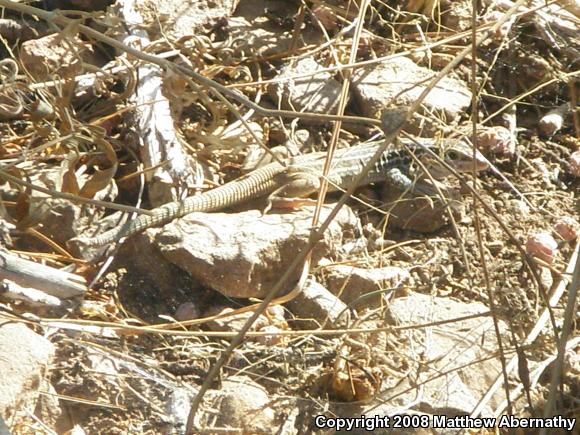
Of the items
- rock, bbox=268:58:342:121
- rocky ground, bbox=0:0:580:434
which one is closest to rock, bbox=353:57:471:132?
rocky ground, bbox=0:0:580:434

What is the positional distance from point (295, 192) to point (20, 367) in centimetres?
173

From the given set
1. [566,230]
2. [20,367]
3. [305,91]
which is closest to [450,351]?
[566,230]

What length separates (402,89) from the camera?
431 centimetres

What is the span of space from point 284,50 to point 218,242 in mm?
1388

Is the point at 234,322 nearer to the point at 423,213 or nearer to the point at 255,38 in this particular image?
the point at 423,213

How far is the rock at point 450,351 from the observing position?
9.72ft

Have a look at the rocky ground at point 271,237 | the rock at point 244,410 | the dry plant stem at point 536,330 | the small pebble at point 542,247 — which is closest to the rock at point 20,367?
the rocky ground at point 271,237

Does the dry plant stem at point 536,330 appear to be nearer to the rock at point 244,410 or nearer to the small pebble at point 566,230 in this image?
the small pebble at point 566,230

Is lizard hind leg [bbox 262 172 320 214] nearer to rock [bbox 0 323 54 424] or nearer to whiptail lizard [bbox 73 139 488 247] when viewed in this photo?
whiptail lizard [bbox 73 139 488 247]

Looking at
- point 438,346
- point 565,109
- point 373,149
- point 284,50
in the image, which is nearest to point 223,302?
point 438,346

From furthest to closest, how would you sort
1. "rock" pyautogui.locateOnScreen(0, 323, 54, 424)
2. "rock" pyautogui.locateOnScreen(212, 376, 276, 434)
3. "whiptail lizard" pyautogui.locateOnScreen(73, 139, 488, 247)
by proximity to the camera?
"whiptail lizard" pyautogui.locateOnScreen(73, 139, 488, 247)
"rock" pyautogui.locateOnScreen(212, 376, 276, 434)
"rock" pyautogui.locateOnScreen(0, 323, 54, 424)

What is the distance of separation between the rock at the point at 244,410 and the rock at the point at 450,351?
0.51 meters

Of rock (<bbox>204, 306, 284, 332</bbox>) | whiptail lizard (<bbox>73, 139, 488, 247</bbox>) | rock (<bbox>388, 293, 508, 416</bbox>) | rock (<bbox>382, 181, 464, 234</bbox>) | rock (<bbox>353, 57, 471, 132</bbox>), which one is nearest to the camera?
rock (<bbox>388, 293, 508, 416</bbox>)

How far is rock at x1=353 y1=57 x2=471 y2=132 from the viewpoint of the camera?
425 cm
